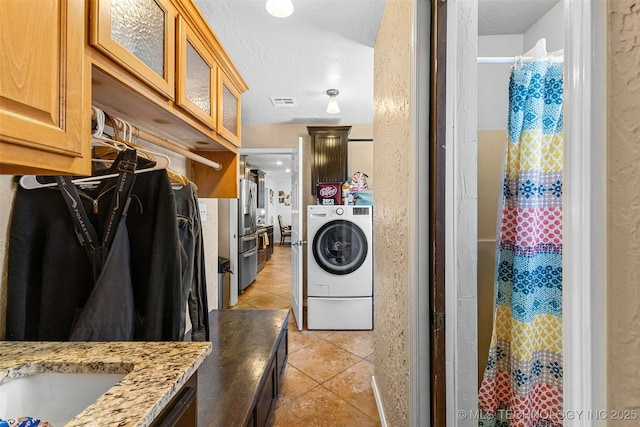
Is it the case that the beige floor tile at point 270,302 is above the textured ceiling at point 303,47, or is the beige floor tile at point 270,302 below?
below

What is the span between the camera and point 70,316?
101 centimetres

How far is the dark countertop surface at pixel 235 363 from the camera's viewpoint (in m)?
1.23

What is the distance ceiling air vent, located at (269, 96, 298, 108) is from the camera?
310cm

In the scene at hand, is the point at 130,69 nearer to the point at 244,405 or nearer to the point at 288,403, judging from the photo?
the point at 244,405

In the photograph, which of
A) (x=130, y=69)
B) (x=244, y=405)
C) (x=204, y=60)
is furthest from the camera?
(x=204, y=60)

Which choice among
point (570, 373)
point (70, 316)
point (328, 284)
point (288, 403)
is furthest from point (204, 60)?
point (328, 284)

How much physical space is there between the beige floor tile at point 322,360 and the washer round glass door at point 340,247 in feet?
2.68

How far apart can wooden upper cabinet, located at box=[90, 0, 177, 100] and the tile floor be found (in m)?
2.02

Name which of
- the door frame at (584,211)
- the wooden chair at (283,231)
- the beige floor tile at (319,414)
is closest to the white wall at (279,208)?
the wooden chair at (283,231)

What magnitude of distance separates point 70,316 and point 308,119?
128 inches

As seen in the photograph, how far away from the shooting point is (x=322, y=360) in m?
2.62

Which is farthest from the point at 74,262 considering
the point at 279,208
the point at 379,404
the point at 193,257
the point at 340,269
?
the point at 279,208

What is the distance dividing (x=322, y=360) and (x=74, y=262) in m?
2.17

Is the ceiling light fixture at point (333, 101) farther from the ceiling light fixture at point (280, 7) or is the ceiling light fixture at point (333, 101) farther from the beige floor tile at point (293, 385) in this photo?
the beige floor tile at point (293, 385)
